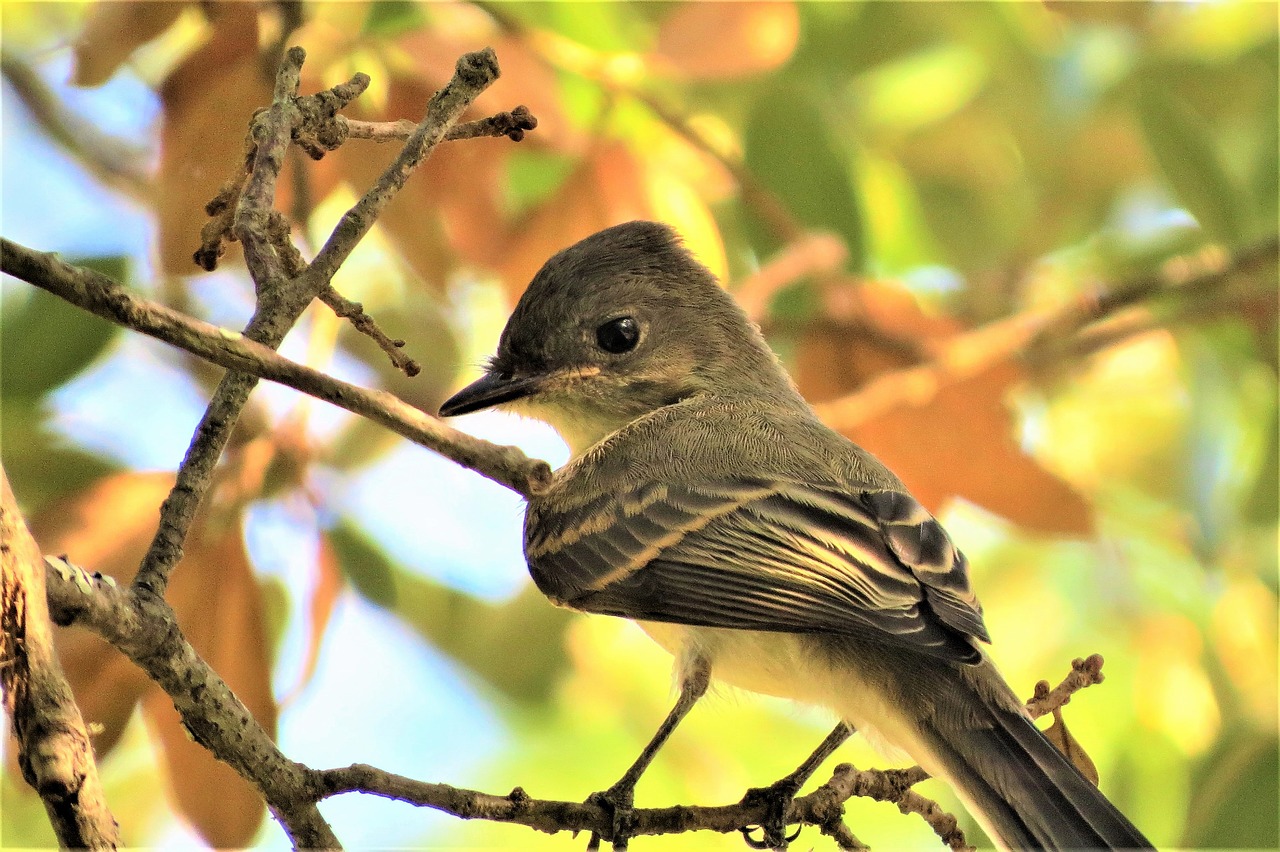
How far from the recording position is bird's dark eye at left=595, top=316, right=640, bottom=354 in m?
2.43

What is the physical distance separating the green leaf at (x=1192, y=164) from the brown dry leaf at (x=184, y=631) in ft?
7.07

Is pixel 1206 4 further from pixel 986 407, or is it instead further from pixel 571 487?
pixel 571 487

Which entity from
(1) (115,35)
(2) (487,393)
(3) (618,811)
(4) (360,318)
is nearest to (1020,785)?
(3) (618,811)

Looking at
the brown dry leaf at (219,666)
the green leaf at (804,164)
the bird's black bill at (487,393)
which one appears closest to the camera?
the brown dry leaf at (219,666)

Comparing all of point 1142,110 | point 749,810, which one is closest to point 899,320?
point 1142,110

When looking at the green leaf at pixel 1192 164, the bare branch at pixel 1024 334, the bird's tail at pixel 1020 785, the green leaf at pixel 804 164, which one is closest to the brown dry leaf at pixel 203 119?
the green leaf at pixel 804 164

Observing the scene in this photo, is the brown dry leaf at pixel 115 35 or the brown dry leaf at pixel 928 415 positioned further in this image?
the brown dry leaf at pixel 928 415

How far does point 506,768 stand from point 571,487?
129 centimetres

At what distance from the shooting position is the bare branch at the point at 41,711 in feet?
3.28

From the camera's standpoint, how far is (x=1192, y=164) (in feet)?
9.44

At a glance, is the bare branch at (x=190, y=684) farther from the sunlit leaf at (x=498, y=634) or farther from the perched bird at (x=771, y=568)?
the sunlit leaf at (x=498, y=634)

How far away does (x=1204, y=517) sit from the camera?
3.09 m

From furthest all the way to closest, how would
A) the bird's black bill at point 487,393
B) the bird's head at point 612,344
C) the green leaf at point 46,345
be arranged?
1. the bird's head at point 612,344
2. the bird's black bill at point 487,393
3. the green leaf at point 46,345

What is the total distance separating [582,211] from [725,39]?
0.45 meters
